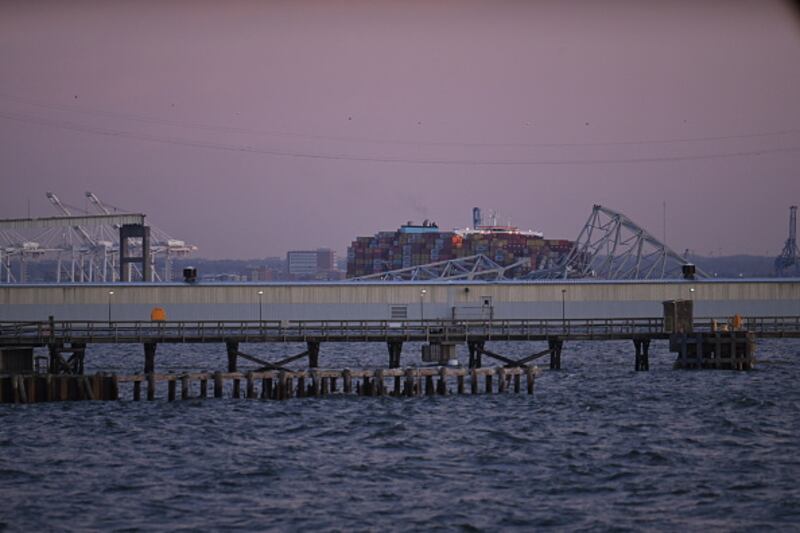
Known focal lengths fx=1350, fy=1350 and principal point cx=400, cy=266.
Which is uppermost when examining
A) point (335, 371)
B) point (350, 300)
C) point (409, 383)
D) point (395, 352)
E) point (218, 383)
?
point (350, 300)

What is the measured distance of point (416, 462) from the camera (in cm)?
4322

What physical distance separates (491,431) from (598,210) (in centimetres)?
11251

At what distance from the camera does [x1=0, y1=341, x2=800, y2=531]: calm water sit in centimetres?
3500

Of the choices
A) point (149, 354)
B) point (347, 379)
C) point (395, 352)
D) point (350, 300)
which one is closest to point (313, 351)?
point (395, 352)

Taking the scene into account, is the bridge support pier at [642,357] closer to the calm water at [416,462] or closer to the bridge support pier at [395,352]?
the calm water at [416,462]

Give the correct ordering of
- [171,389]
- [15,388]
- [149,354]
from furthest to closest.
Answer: [149,354], [171,389], [15,388]

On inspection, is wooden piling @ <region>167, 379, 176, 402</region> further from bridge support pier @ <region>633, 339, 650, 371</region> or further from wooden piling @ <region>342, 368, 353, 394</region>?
bridge support pier @ <region>633, 339, 650, 371</region>

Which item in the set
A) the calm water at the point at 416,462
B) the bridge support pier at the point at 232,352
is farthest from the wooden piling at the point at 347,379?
the bridge support pier at the point at 232,352

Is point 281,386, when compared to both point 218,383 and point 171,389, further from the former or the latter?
point 171,389

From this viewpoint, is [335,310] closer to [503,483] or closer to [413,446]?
[413,446]

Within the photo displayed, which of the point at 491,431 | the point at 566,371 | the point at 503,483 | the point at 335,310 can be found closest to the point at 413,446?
the point at 491,431

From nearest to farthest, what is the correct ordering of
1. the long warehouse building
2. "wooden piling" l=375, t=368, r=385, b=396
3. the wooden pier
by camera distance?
the wooden pier, "wooden piling" l=375, t=368, r=385, b=396, the long warehouse building

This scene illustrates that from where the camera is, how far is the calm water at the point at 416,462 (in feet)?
115

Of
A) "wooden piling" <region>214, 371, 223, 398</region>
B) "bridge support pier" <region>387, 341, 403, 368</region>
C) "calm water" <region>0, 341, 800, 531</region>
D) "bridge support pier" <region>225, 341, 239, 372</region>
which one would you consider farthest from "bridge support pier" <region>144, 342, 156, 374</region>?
"wooden piling" <region>214, 371, 223, 398</region>
